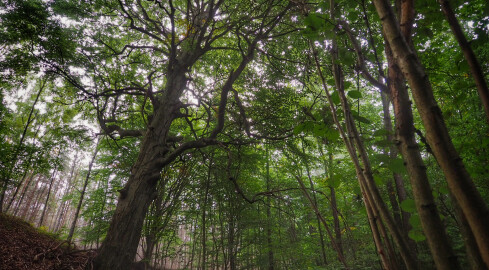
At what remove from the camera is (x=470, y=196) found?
44 cm

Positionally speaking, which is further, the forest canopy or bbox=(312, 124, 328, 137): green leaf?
bbox=(312, 124, 328, 137): green leaf

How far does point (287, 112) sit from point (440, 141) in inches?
184

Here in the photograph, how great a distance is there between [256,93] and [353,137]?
4.62 m

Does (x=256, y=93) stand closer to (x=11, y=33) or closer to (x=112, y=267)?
(x=112, y=267)

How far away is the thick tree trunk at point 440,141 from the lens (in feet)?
1.39

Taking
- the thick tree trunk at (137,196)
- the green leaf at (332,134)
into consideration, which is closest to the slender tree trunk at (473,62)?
the green leaf at (332,134)

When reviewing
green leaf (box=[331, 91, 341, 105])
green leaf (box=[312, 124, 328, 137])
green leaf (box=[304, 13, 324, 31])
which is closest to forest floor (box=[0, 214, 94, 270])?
green leaf (box=[312, 124, 328, 137])

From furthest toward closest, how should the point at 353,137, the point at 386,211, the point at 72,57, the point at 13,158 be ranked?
the point at 13,158, the point at 72,57, the point at 353,137, the point at 386,211

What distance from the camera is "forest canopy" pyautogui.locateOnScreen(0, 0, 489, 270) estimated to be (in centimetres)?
60

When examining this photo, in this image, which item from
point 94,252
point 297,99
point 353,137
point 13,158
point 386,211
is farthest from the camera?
point 13,158

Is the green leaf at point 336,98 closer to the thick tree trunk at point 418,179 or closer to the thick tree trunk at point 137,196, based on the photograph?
the thick tree trunk at point 418,179

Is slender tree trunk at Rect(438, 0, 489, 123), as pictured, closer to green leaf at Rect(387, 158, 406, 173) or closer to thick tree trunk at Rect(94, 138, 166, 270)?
green leaf at Rect(387, 158, 406, 173)

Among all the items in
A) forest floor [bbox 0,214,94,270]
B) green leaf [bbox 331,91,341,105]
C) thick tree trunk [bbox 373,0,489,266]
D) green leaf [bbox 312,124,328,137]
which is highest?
green leaf [bbox 331,91,341,105]

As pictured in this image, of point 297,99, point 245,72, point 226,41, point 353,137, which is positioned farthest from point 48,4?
point 353,137
